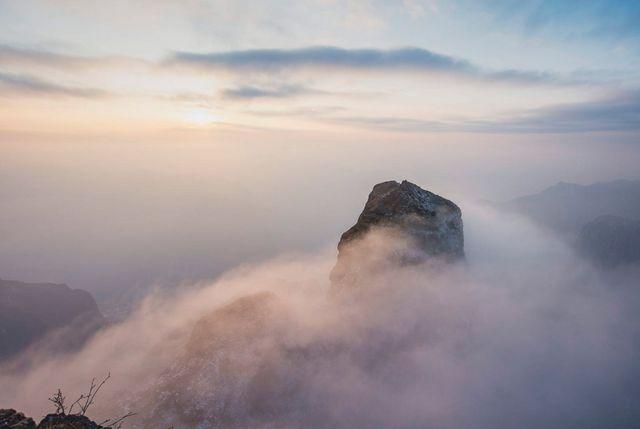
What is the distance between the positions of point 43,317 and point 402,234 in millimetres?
141342

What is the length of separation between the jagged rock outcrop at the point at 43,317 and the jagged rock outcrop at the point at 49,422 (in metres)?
130

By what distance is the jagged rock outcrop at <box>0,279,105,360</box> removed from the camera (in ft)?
372

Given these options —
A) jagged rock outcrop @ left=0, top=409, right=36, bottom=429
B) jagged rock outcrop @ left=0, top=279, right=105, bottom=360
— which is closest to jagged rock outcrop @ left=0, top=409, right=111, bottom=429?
jagged rock outcrop @ left=0, top=409, right=36, bottom=429

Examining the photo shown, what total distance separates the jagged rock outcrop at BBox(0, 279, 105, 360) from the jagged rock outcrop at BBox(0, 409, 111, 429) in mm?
130407

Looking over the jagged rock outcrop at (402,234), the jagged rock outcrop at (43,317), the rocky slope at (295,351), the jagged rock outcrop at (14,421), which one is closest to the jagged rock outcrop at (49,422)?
the jagged rock outcrop at (14,421)

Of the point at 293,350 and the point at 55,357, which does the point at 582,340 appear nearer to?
the point at 293,350

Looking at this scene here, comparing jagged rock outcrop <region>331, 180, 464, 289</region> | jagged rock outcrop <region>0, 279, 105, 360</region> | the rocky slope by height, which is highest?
jagged rock outcrop <region>331, 180, 464, 289</region>

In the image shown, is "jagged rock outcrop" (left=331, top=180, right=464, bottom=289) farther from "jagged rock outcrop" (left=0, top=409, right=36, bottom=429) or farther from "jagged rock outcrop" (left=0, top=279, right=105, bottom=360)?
"jagged rock outcrop" (left=0, top=279, right=105, bottom=360)

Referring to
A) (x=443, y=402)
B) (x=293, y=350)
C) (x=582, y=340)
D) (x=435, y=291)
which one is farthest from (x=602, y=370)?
(x=293, y=350)

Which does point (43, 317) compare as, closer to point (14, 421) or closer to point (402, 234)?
point (402, 234)

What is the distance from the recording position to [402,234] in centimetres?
4844

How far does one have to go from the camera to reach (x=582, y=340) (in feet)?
365

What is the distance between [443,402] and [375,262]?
23019 mm

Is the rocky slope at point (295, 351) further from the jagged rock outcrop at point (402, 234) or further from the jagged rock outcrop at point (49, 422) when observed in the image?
the jagged rock outcrop at point (49, 422)
